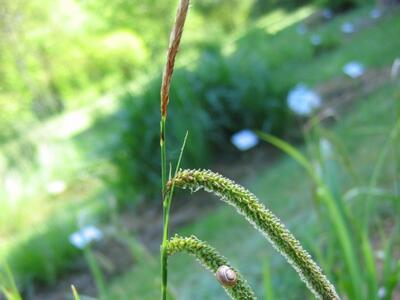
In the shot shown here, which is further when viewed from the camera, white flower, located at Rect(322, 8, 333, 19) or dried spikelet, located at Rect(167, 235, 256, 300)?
white flower, located at Rect(322, 8, 333, 19)

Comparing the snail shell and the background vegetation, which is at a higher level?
the background vegetation

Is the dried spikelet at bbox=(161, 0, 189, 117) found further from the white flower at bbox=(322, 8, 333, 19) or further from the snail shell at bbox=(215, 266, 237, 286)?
the white flower at bbox=(322, 8, 333, 19)

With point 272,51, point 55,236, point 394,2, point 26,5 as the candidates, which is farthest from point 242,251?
point 26,5

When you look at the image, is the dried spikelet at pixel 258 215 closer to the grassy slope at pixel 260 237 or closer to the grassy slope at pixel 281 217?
the grassy slope at pixel 281 217

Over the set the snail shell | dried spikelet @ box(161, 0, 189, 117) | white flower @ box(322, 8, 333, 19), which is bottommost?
the snail shell

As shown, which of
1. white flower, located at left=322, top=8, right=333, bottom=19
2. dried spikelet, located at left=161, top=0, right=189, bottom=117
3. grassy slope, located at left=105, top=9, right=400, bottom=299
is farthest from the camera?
white flower, located at left=322, top=8, right=333, bottom=19

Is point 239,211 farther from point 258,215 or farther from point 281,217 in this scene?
point 281,217

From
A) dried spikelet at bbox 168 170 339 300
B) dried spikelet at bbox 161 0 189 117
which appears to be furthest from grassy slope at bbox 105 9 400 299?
dried spikelet at bbox 161 0 189 117

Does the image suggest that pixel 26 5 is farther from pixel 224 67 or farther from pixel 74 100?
pixel 224 67
